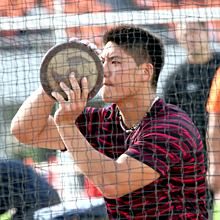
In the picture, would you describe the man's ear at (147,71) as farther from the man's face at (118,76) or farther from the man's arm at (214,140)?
the man's arm at (214,140)

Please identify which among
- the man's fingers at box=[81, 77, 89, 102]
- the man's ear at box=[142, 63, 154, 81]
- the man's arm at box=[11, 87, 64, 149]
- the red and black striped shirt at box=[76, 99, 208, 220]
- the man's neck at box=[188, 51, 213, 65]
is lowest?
the red and black striped shirt at box=[76, 99, 208, 220]

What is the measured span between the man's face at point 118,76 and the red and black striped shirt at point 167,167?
175mm

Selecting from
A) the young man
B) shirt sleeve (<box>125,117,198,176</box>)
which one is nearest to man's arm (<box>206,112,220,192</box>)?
the young man

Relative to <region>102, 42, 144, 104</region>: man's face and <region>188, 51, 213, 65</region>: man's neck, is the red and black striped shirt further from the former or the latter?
<region>188, 51, 213, 65</region>: man's neck

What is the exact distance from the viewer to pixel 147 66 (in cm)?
175

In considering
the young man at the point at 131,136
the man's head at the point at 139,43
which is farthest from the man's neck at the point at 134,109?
the man's head at the point at 139,43

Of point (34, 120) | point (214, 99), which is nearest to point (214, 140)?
point (214, 99)

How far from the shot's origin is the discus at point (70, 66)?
5.21 feet

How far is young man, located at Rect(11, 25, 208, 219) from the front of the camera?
1.37 m

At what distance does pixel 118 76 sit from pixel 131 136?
0.32m

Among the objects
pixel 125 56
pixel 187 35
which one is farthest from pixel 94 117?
pixel 187 35

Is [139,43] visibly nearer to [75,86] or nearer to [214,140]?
[75,86]

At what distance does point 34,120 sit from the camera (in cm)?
179

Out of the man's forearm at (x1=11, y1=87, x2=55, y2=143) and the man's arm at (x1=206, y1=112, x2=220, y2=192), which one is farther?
the man's arm at (x1=206, y1=112, x2=220, y2=192)
